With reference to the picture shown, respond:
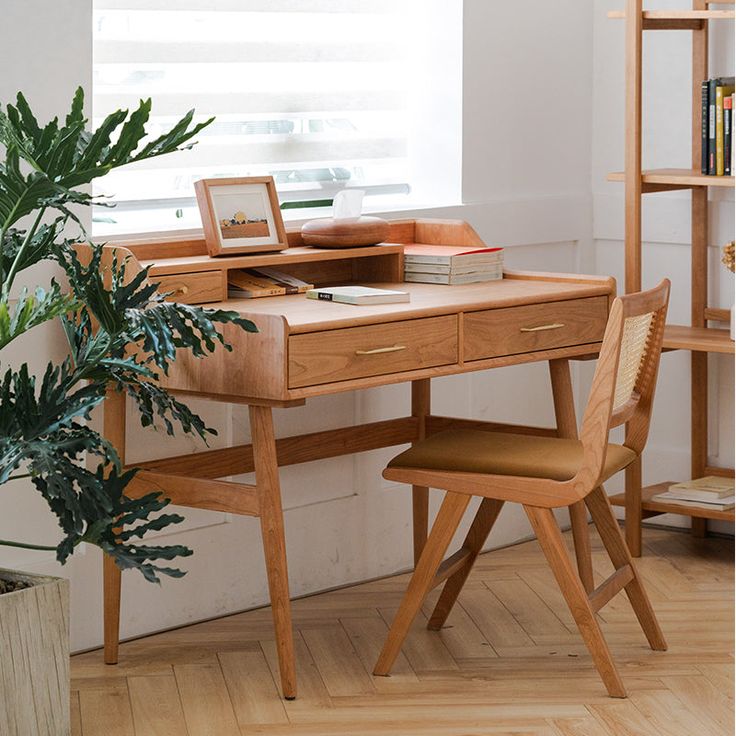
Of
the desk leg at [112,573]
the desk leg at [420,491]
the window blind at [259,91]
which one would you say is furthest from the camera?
the desk leg at [420,491]

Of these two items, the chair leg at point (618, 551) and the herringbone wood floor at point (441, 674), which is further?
the chair leg at point (618, 551)

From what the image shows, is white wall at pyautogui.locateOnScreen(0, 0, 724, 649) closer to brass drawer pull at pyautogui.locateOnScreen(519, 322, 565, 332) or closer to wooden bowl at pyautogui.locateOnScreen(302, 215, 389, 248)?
wooden bowl at pyautogui.locateOnScreen(302, 215, 389, 248)

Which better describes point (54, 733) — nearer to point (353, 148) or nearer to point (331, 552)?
point (331, 552)

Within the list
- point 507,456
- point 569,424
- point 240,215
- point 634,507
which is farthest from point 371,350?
point 634,507

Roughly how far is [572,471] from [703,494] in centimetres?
132

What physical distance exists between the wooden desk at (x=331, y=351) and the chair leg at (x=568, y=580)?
1.35 ft

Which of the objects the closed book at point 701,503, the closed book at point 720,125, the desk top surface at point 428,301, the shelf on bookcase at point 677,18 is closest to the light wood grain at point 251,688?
the desk top surface at point 428,301

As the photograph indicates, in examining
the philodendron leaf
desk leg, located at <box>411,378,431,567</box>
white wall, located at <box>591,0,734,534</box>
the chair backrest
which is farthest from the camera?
white wall, located at <box>591,0,734,534</box>

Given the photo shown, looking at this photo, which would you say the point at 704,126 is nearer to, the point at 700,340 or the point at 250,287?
the point at 700,340

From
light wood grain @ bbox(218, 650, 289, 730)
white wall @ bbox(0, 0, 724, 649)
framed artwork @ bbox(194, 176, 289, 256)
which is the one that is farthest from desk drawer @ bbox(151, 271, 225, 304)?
light wood grain @ bbox(218, 650, 289, 730)

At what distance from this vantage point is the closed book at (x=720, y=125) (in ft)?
13.4

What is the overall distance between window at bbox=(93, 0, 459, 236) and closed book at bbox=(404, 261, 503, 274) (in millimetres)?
478

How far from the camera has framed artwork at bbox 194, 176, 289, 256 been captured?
3.43 metres

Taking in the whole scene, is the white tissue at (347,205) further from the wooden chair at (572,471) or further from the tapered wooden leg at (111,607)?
the tapered wooden leg at (111,607)
